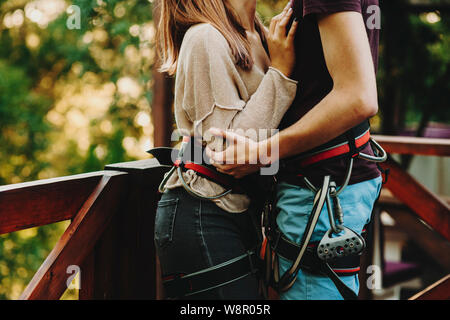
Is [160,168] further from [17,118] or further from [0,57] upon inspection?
[0,57]

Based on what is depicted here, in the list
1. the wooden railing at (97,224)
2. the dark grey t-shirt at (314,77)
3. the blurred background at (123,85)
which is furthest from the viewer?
the blurred background at (123,85)

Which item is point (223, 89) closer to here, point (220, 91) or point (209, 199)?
point (220, 91)

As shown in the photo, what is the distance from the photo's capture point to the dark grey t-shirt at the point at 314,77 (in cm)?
114

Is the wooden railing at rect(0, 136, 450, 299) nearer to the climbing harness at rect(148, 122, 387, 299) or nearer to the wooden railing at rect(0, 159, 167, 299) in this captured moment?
the wooden railing at rect(0, 159, 167, 299)

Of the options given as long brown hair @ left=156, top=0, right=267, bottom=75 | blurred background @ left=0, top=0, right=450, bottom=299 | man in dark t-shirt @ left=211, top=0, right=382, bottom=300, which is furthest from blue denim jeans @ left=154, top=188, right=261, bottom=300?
blurred background @ left=0, top=0, right=450, bottom=299

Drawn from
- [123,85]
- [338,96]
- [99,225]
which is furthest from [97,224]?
[123,85]

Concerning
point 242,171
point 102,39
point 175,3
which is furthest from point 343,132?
point 102,39

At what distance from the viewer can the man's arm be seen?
1.03 m

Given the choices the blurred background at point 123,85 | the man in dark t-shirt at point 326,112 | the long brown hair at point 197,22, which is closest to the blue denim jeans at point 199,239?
the man in dark t-shirt at point 326,112

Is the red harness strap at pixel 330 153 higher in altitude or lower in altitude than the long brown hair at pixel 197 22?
lower

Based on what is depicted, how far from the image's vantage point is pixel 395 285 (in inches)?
153

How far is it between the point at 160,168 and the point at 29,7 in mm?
4858

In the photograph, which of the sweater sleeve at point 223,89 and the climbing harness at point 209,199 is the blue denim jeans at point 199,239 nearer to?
the climbing harness at point 209,199

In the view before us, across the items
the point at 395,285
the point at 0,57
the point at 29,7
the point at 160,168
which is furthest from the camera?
the point at 0,57
